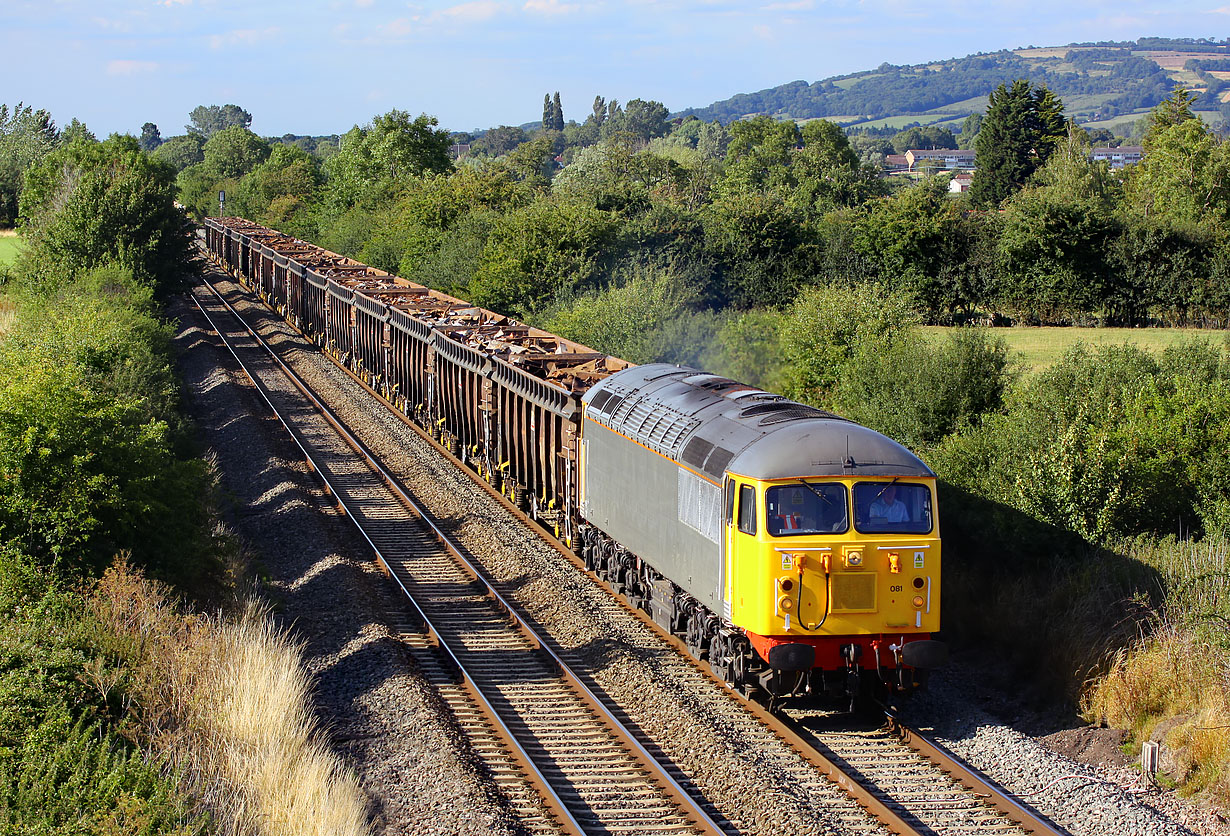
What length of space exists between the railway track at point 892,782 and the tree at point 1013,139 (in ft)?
229

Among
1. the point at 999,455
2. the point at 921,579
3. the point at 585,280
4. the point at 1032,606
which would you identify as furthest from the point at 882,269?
the point at 921,579

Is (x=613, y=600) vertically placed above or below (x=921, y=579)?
below

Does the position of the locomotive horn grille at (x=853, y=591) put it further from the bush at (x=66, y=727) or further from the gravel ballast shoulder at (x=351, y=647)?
the bush at (x=66, y=727)

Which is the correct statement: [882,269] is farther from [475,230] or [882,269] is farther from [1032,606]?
Result: [1032,606]

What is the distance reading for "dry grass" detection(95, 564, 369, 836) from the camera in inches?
349

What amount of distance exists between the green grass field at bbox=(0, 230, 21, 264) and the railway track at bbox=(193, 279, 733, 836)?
4958cm

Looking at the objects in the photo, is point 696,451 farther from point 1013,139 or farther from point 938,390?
point 1013,139

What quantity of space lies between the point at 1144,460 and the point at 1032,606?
10.5 feet

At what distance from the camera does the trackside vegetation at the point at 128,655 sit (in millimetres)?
8672

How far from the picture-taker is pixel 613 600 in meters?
15.9

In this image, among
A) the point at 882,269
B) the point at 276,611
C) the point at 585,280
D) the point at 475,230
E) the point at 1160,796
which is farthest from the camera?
the point at 475,230

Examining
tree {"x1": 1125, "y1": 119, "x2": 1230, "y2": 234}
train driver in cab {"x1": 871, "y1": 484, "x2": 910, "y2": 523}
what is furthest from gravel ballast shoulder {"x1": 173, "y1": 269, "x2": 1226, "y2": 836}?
tree {"x1": 1125, "y1": 119, "x2": 1230, "y2": 234}

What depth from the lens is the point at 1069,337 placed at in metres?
38.7

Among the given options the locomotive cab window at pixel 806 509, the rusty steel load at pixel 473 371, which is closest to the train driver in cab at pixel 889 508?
the locomotive cab window at pixel 806 509
